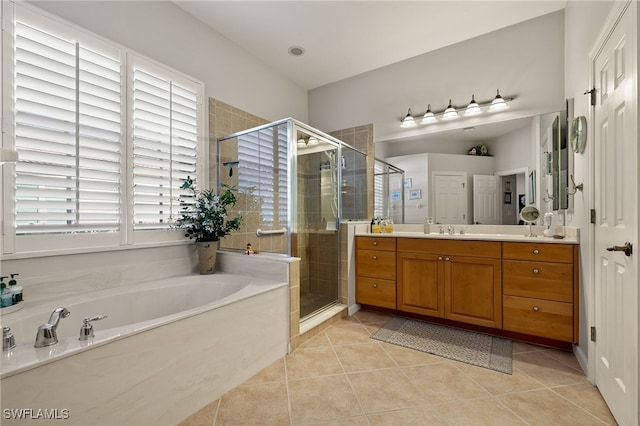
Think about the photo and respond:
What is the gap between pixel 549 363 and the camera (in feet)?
6.46

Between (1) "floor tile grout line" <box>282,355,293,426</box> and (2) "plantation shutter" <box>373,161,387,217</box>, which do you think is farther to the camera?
(2) "plantation shutter" <box>373,161,387,217</box>

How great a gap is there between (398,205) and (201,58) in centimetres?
252

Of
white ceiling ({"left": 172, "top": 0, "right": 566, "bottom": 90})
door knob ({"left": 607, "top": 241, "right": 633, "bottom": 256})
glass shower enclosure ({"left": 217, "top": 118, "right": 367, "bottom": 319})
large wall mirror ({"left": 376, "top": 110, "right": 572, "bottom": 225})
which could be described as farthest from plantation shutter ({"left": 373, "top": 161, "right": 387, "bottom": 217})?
door knob ({"left": 607, "top": 241, "right": 633, "bottom": 256})

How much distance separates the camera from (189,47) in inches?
98.8

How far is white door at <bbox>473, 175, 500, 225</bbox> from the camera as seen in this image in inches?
109

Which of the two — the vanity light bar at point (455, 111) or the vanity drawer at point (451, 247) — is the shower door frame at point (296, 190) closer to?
the vanity drawer at point (451, 247)

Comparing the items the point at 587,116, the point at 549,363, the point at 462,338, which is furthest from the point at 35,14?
the point at 549,363

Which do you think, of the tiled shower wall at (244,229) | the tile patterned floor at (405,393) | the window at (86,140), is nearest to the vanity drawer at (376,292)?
the tiled shower wall at (244,229)

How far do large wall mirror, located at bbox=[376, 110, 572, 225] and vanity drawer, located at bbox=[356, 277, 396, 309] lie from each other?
2.64 feet

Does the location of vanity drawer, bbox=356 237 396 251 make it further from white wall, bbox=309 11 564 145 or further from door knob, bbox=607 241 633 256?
door knob, bbox=607 241 633 256

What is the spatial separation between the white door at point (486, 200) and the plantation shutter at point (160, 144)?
109 inches

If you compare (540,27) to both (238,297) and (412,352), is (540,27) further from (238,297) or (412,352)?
(238,297)

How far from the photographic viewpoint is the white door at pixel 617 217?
1.22 meters

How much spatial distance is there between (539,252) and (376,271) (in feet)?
4.50
